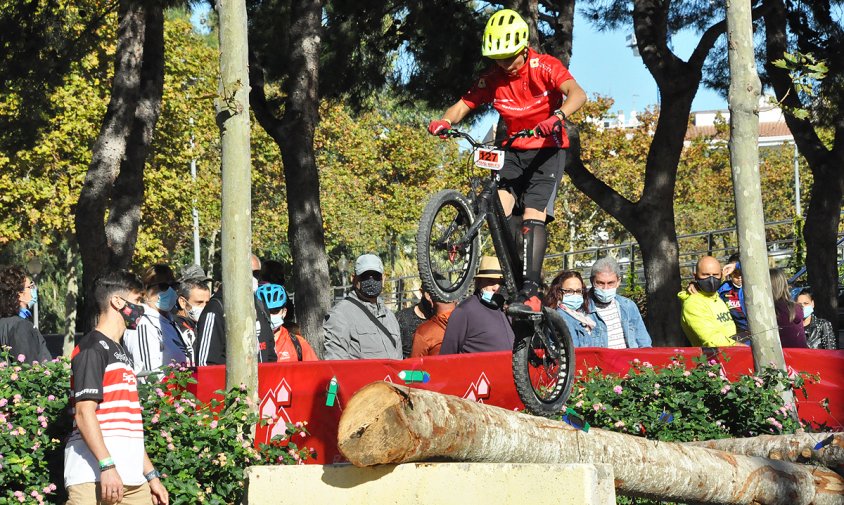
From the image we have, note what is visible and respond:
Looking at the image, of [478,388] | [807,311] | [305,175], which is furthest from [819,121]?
[478,388]

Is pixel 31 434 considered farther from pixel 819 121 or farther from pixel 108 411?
pixel 819 121

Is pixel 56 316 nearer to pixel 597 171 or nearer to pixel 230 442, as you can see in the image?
pixel 597 171

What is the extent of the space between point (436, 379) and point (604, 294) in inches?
77.7

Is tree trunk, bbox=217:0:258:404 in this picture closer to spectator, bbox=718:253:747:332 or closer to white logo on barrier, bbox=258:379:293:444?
white logo on barrier, bbox=258:379:293:444

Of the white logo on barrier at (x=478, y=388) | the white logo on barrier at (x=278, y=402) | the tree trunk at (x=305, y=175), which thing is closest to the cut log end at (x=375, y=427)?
the white logo on barrier at (x=278, y=402)

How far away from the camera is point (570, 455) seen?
599 centimetres

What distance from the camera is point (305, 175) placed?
507 inches

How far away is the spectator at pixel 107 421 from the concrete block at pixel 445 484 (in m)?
0.79

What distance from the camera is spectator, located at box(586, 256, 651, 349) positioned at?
9.28 metres

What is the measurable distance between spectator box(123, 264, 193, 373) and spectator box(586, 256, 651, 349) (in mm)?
3197

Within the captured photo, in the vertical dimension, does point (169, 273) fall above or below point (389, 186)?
below

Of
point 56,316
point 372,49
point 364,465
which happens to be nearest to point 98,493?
point 364,465

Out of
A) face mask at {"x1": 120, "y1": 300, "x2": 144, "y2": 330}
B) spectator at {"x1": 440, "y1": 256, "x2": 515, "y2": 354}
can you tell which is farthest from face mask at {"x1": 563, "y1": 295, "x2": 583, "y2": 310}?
face mask at {"x1": 120, "y1": 300, "x2": 144, "y2": 330}

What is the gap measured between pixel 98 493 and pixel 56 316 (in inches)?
1897
